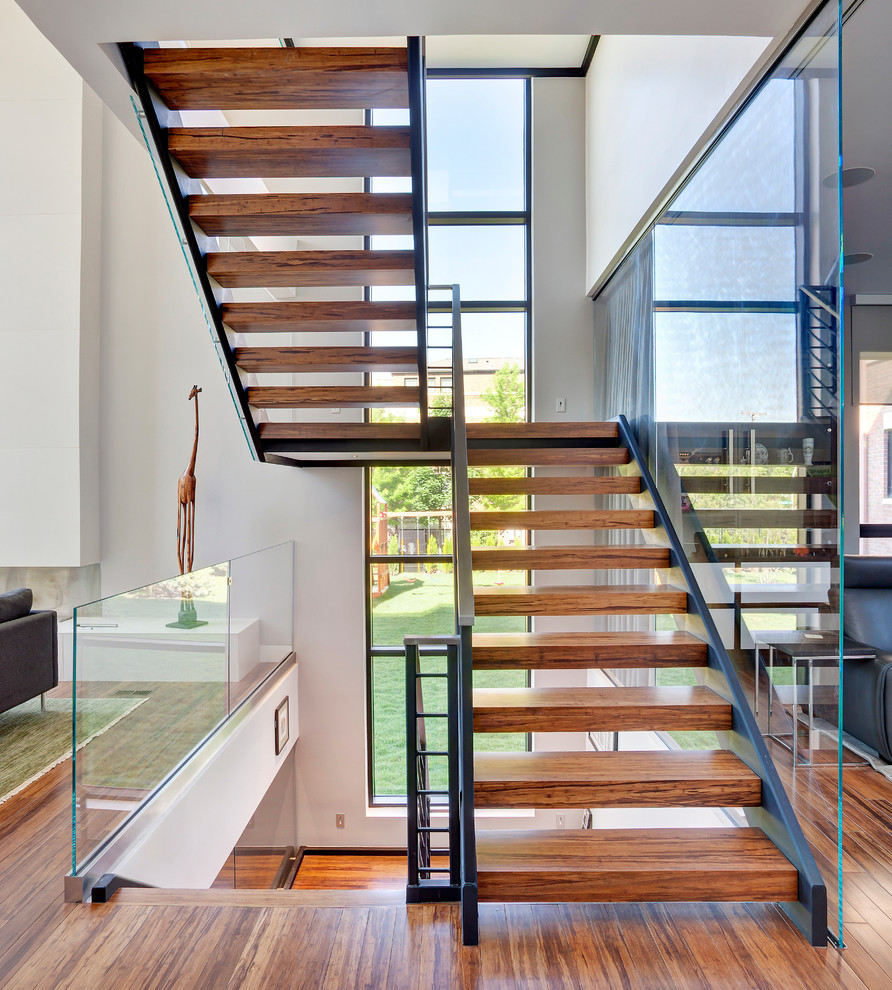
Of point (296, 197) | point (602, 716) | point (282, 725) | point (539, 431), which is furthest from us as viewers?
point (282, 725)

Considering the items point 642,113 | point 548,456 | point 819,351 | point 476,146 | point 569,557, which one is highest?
point 476,146

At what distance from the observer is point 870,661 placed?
329 cm

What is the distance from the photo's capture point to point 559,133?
17.6 feet

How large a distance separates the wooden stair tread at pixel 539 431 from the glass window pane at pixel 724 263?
91 cm

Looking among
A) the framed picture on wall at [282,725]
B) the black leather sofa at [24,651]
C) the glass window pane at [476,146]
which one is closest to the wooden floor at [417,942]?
the black leather sofa at [24,651]

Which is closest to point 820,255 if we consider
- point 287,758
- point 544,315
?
point 544,315

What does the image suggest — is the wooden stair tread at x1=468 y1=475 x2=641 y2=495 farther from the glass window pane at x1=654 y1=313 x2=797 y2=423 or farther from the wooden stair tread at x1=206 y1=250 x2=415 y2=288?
the wooden stair tread at x1=206 y1=250 x2=415 y2=288

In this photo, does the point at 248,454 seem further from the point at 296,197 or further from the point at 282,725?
the point at 296,197

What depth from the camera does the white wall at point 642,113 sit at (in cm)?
270

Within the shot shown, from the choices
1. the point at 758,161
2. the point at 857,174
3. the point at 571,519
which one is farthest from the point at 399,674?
the point at 857,174

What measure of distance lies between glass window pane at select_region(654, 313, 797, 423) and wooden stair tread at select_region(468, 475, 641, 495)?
0.42 meters

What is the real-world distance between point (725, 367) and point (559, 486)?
1.17 m

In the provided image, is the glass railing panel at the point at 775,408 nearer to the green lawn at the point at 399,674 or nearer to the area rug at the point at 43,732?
the area rug at the point at 43,732

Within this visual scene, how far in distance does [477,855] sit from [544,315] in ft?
13.5
